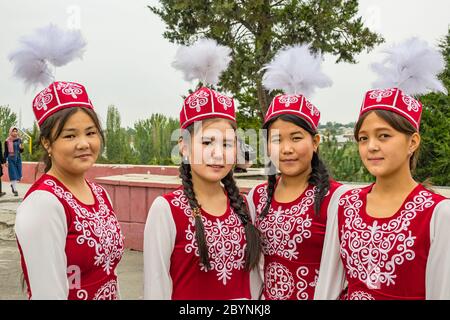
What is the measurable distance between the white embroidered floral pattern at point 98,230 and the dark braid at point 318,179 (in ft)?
3.20

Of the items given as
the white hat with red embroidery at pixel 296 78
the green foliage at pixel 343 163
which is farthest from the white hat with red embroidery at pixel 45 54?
the green foliage at pixel 343 163

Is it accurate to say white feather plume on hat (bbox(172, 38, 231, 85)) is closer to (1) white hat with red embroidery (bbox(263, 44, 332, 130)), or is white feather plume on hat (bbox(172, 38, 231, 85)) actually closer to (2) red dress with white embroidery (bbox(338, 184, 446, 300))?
(1) white hat with red embroidery (bbox(263, 44, 332, 130))

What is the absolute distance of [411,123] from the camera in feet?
8.59

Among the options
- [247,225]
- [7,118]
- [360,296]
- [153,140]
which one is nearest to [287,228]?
[247,225]

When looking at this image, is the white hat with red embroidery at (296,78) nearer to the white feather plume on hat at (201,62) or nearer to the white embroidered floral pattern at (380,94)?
the white feather plume on hat at (201,62)

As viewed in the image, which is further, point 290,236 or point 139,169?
point 139,169

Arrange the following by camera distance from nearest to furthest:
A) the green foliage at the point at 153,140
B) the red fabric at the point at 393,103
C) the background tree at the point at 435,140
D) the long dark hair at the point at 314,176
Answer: the red fabric at the point at 393,103 < the long dark hair at the point at 314,176 < the background tree at the point at 435,140 < the green foliage at the point at 153,140

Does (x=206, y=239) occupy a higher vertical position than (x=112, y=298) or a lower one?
higher

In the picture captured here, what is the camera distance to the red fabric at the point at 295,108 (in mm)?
3029

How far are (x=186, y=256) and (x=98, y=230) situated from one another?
43cm
